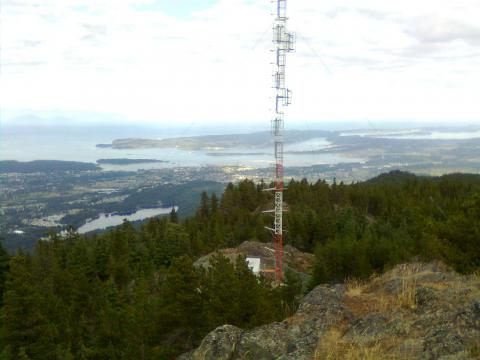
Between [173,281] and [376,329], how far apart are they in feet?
27.5

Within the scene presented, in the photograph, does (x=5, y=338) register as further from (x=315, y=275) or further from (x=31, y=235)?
(x=31, y=235)

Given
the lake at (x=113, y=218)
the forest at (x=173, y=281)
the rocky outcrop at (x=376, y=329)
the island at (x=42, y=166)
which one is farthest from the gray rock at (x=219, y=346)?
the island at (x=42, y=166)

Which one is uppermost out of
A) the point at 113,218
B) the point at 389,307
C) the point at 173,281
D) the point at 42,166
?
the point at 389,307

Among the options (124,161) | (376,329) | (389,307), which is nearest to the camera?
(376,329)

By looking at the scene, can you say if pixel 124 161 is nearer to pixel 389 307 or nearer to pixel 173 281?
pixel 173 281

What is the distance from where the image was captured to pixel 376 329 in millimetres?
8117

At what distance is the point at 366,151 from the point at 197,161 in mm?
61701

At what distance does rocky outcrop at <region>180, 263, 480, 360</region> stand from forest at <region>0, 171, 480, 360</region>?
3259 millimetres

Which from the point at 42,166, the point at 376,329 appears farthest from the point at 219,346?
the point at 42,166

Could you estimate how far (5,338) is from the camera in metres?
18.3

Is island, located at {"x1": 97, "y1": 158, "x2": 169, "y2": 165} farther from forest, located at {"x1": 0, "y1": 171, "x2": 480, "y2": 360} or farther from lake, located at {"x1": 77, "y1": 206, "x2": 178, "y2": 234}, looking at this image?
forest, located at {"x1": 0, "y1": 171, "x2": 480, "y2": 360}

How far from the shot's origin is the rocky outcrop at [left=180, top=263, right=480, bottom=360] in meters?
7.03

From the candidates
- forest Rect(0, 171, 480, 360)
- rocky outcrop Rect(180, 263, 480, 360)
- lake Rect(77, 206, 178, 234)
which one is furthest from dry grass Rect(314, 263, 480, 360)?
lake Rect(77, 206, 178, 234)

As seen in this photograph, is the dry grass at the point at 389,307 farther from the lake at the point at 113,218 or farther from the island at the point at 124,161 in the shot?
the island at the point at 124,161
